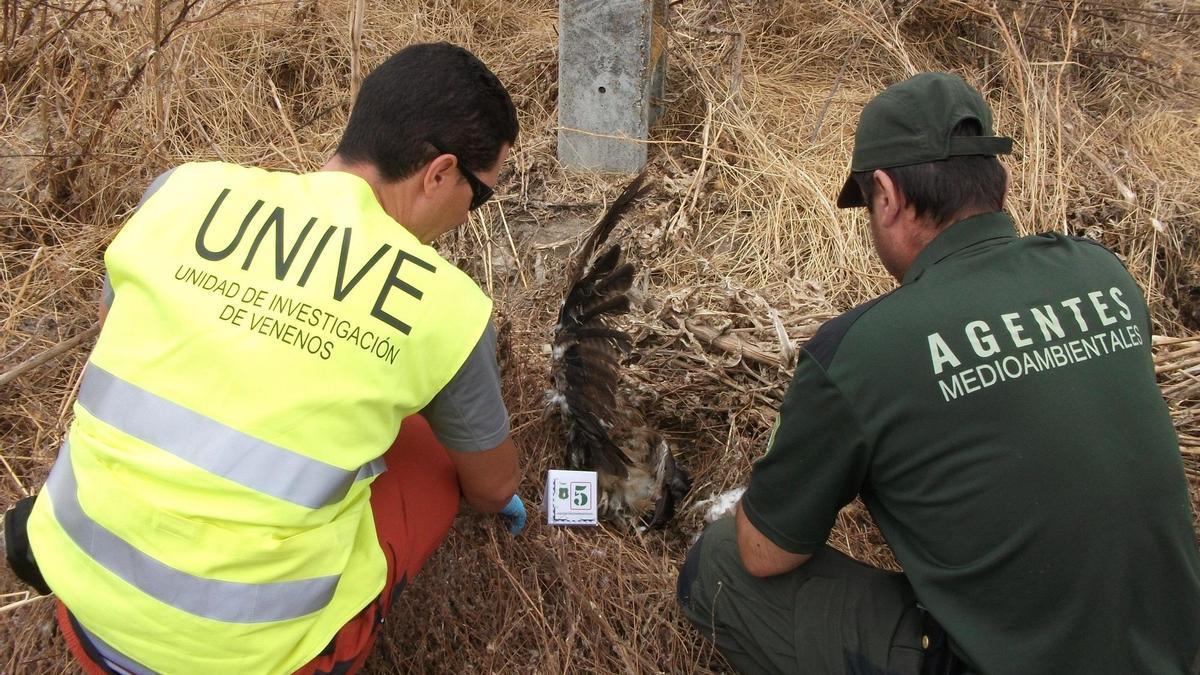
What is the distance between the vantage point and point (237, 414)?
1.33 metres

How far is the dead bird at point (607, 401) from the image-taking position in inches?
98.3

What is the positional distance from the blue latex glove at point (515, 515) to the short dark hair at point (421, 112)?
3.36 feet

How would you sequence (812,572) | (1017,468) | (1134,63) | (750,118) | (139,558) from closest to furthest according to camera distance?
1. (139,558)
2. (1017,468)
3. (812,572)
4. (750,118)
5. (1134,63)

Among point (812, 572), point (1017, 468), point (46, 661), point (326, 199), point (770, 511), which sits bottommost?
point (46, 661)

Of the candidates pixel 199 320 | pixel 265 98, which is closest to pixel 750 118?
pixel 265 98

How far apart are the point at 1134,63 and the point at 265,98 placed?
5.08m

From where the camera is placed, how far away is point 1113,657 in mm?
1496

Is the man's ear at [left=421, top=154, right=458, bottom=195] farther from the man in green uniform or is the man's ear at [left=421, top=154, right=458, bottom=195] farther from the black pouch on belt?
the black pouch on belt

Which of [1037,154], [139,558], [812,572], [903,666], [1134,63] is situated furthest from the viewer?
[1134,63]

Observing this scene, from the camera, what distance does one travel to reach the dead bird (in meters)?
2.50

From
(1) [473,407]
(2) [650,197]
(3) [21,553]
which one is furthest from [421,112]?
(2) [650,197]

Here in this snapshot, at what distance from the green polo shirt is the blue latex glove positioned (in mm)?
992

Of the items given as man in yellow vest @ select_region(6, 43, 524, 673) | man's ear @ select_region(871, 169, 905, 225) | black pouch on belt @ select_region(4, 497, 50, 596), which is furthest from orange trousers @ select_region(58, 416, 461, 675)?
man's ear @ select_region(871, 169, 905, 225)

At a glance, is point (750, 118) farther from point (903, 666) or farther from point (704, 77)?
point (903, 666)
